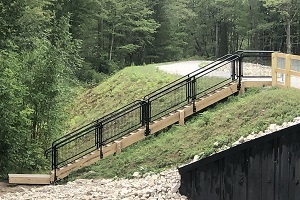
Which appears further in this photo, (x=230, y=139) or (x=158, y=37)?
(x=158, y=37)

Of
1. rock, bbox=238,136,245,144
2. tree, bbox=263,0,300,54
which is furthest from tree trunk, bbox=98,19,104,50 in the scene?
rock, bbox=238,136,245,144

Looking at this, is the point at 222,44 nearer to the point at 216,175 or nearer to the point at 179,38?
the point at 179,38

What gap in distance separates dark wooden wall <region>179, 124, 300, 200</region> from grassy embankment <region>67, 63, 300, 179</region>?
4782 mm

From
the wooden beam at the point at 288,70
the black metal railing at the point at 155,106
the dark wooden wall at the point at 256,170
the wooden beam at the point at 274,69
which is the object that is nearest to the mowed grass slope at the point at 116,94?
the black metal railing at the point at 155,106

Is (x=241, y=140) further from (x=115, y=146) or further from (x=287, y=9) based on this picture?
(x=287, y=9)

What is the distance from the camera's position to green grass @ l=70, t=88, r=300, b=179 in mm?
11391

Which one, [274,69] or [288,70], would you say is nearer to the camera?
[288,70]

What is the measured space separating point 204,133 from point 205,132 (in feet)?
0.17

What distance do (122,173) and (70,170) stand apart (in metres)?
2.21

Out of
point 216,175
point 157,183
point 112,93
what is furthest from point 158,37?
point 216,175

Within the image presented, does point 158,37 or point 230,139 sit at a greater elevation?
point 158,37

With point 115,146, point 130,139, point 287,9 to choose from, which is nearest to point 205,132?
point 130,139

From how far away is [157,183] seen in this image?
33.1 ft

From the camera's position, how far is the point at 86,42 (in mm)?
48375
